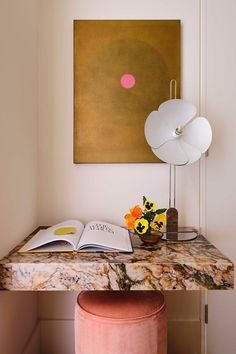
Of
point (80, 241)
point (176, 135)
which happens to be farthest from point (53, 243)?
point (176, 135)

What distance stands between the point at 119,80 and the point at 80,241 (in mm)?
924

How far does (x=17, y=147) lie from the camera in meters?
1.28

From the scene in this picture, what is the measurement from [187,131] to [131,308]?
2.92ft

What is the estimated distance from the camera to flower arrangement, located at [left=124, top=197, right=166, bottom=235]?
1.24 m

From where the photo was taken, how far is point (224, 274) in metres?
1.02

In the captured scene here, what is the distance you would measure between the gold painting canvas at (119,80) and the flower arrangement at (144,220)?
1.29 feet

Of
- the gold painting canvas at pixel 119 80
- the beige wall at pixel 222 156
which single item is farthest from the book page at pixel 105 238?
the beige wall at pixel 222 156

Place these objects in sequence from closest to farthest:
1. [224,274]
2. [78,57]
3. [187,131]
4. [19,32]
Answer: [224,274]
[19,32]
[187,131]
[78,57]

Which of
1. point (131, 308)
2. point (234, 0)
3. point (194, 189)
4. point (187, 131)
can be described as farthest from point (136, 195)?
point (234, 0)

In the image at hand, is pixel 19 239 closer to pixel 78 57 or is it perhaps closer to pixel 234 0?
pixel 78 57

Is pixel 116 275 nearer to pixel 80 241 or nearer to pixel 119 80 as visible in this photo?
pixel 80 241

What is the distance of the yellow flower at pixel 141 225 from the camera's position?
4.07ft

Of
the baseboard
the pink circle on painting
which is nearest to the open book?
the baseboard

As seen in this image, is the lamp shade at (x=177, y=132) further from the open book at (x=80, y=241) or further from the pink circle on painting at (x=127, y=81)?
the open book at (x=80, y=241)
